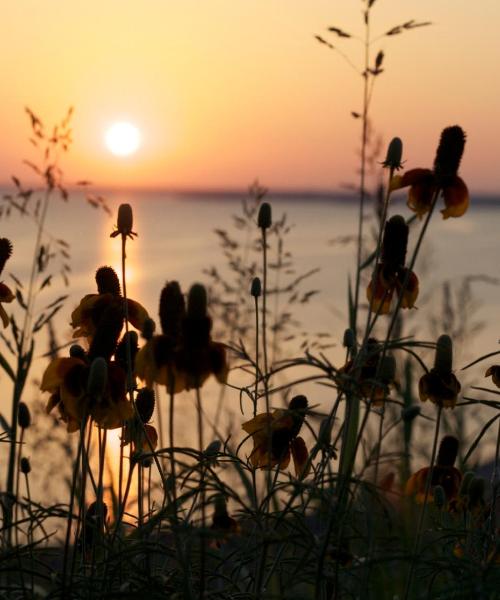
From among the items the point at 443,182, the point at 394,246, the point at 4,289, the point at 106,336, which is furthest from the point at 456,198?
the point at 4,289

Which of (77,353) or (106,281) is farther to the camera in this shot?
(106,281)

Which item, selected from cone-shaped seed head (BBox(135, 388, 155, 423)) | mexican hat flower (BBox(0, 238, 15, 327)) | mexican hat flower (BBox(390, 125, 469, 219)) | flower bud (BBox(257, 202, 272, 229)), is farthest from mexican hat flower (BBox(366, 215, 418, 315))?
mexican hat flower (BBox(0, 238, 15, 327))

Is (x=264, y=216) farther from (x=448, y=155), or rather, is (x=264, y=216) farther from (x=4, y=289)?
(x=4, y=289)

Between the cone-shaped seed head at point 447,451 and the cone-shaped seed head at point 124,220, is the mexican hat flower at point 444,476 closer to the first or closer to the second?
the cone-shaped seed head at point 447,451

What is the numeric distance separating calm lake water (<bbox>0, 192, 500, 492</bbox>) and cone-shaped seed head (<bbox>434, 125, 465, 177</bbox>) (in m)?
0.73

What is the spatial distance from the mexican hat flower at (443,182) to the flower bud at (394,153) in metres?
0.03

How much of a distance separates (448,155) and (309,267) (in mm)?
14216

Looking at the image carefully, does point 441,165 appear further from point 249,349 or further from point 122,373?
point 249,349

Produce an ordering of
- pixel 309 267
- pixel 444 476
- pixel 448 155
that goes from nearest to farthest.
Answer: pixel 448 155, pixel 444 476, pixel 309 267

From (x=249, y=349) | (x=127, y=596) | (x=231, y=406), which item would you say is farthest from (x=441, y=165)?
(x=231, y=406)

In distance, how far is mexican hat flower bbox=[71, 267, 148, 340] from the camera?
1955 mm

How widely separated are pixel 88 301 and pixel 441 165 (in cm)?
67

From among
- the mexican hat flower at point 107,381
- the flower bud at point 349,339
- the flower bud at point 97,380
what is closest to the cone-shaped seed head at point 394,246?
the flower bud at point 349,339

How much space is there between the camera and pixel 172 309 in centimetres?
153
